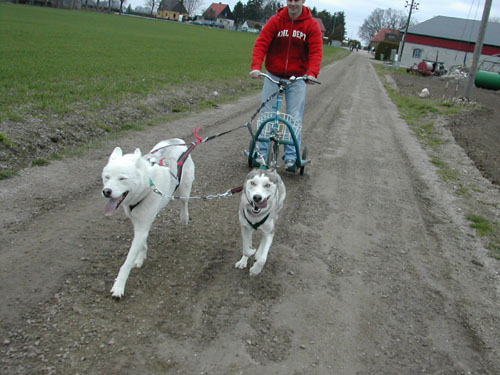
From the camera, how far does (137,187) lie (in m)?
3.73

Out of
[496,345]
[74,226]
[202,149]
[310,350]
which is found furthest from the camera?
[202,149]

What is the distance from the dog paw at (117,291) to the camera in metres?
3.78

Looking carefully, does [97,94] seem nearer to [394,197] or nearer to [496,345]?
[394,197]

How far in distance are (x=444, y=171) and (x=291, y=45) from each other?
4.79 meters

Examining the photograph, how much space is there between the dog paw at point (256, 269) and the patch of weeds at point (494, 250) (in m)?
3.31

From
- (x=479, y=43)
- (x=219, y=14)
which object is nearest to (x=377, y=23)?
(x=219, y=14)

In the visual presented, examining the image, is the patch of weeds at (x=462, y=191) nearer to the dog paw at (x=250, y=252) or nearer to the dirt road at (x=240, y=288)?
the dirt road at (x=240, y=288)

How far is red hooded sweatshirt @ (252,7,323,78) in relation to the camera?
7.02 meters

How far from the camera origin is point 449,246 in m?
5.72

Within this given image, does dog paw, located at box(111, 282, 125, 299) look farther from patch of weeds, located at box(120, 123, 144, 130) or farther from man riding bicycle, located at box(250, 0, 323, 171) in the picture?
patch of weeds, located at box(120, 123, 144, 130)

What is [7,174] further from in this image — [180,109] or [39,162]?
[180,109]

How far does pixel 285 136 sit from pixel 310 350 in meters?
4.56

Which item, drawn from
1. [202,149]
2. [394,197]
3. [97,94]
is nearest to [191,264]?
[394,197]

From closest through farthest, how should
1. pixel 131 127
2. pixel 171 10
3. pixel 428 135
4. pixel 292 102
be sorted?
1. pixel 292 102
2. pixel 131 127
3. pixel 428 135
4. pixel 171 10
